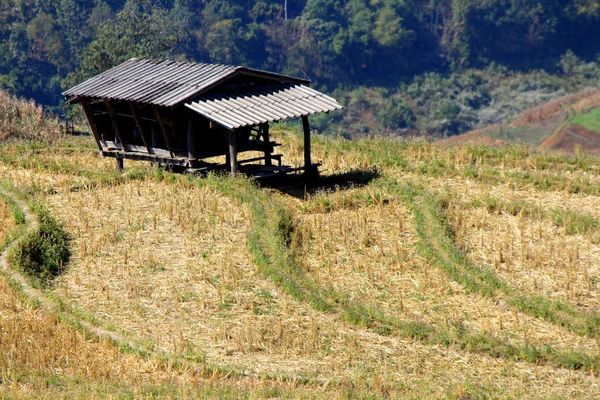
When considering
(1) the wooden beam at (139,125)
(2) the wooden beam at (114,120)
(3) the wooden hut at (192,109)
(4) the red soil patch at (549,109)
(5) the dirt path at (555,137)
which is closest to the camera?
(3) the wooden hut at (192,109)

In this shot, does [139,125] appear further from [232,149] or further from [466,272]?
[466,272]

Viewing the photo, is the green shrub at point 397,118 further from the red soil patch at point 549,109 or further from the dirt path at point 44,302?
the dirt path at point 44,302

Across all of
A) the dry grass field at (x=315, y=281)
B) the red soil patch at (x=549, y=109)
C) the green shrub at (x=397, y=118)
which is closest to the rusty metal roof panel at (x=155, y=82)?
the dry grass field at (x=315, y=281)

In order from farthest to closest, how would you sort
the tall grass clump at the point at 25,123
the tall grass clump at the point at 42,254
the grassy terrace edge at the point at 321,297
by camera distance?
the tall grass clump at the point at 25,123 < the tall grass clump at the point at 42,254 < the grassy terrace edge at the point at 321,297

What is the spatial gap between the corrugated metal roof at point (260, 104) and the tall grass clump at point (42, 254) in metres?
3.94

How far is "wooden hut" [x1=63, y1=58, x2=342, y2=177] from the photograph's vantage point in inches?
715

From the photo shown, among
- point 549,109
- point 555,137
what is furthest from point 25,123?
point 549,109

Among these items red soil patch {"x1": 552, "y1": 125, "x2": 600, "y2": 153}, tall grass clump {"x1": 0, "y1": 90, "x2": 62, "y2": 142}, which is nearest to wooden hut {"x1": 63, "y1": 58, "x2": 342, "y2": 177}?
tall grass clump {"x1": 0, "y1": 90, "x2": 62, "y2": 142}

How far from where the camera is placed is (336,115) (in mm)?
84125

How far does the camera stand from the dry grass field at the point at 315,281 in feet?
35.6

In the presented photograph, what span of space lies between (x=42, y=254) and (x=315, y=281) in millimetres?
4659

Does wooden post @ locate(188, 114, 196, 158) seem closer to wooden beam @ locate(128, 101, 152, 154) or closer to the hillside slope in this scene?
wooden beam @ locate(128, 101, 152, 154)

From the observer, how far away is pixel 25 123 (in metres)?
28.5

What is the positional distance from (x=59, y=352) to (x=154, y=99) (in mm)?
8110
